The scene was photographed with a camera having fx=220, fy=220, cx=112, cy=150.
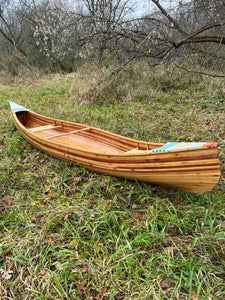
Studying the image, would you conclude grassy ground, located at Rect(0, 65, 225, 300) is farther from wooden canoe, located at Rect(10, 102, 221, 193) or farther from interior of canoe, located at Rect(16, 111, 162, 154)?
interior of canoe, located at Rect(16, 111, 162, 154)

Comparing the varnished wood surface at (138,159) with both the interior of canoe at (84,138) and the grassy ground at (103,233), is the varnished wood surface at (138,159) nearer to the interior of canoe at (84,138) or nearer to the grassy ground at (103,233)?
the interior of canoe at (84,138)

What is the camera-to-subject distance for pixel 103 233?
2.24 metres

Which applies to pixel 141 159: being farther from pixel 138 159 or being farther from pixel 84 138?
pixel 84 138

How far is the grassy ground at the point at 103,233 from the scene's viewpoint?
174 cm

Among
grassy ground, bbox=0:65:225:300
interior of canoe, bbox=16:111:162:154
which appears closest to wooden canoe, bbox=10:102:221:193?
interior of canoe, bbox=16:111:162:154

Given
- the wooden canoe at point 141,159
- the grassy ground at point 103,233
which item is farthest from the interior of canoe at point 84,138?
the grassy ground at point 103,233

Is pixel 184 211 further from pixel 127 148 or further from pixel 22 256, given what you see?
pixel 22 256

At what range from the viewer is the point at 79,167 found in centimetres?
333

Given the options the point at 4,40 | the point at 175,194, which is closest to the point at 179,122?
the point at 175,194

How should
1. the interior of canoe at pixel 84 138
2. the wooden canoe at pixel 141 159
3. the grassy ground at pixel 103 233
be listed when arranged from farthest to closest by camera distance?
1. the interior of canoe at pixel 84 138
2. the wooden canoe at pixel 141 159
3. the grassy ground at pixel 103 233

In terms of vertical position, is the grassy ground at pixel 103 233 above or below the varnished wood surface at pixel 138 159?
below

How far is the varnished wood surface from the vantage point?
2.08 metres

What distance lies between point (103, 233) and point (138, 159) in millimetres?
879

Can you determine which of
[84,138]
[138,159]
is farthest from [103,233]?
[84,138]
